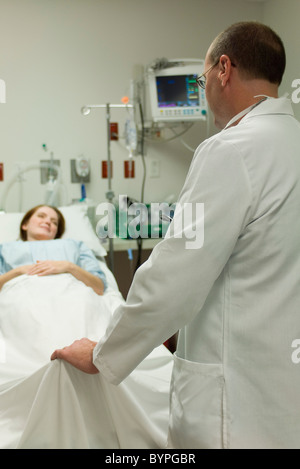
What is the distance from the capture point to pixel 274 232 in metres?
1.06

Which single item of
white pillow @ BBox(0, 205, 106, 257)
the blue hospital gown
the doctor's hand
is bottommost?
the doctor's hand

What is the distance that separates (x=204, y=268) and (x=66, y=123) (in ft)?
9.06

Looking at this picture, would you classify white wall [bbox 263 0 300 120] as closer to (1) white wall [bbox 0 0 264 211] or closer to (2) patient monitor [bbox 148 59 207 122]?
(1) white wall [bbox 0 0 264 211]

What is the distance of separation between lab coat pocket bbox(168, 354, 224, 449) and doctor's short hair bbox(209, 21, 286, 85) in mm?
707

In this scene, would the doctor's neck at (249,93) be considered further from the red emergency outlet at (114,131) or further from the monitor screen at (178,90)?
the red emergency outlet at (114,131)

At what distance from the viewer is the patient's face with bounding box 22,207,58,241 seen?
2.84 meters

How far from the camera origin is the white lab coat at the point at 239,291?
1.04 m

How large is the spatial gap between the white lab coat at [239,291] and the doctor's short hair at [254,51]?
129 mm

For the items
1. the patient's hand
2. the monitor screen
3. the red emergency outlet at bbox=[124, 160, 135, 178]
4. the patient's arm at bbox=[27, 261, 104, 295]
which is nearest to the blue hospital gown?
the patient's arm at bbox=[27, 261, 104, 295]

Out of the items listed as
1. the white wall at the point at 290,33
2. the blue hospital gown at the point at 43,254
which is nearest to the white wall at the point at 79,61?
the white wall at the point at 290,33

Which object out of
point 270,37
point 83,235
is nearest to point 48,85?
point 83,235

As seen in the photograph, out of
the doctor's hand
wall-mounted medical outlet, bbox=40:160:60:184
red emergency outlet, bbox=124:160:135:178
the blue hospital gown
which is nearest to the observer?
the doctor's hand

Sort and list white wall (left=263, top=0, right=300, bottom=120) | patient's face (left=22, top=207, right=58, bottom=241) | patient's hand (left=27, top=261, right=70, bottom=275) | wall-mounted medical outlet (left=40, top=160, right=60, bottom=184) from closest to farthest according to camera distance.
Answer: patient's hand (left=27, top=261, right=70, bottom=275)
patient's face (left=22, top=207, right=58, bottom=241)
white wall (left=263, top=0, right=300, bottom=120)
wall-mounted medical outlet (left=40, top=160, right=60, bottom=184)

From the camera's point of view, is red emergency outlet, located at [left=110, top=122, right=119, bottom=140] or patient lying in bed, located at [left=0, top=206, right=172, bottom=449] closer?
patient lying in bed, located at [left=0, top=206, right=172, bottom=449]
